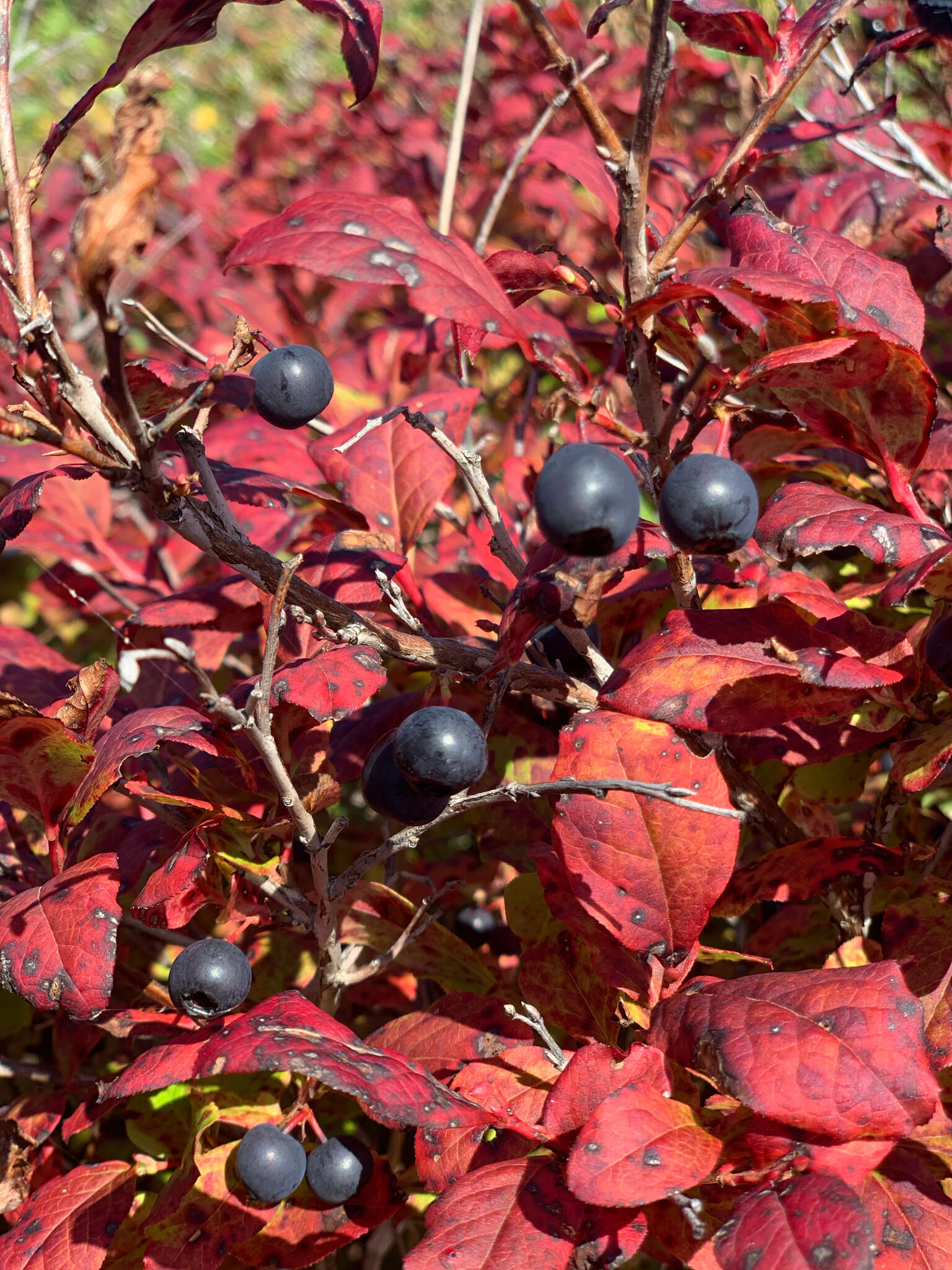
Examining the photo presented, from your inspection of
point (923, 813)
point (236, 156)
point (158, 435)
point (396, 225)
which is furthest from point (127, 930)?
point (236, 156)

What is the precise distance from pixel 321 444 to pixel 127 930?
0.68 meters

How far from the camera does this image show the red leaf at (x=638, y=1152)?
751 mm

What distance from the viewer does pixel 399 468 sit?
4.69 ft

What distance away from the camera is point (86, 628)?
2.34 metres

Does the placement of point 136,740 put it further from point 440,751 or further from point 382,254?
A: point 382,254

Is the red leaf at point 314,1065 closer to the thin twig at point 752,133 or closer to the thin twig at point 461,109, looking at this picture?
the thin twig at point 752,133

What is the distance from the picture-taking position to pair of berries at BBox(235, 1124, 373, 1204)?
3.27 feet

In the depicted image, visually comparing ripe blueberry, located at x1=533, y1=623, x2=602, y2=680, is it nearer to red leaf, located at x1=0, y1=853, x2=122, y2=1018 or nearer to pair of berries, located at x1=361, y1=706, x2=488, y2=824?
pair of berries, located at x1=361, y1=706, x2=488, y2=824

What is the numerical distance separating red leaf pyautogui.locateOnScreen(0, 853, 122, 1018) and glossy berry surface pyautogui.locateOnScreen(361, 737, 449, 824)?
25 centimetres

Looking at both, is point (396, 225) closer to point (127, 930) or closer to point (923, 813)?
point (127, 930)

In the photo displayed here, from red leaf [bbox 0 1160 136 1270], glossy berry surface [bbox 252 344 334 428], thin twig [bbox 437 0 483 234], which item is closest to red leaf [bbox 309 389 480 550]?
glossy berry surface [bbox 252 344 334 428]

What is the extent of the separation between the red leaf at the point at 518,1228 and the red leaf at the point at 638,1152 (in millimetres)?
89

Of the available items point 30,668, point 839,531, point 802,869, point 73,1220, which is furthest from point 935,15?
point 73,1220

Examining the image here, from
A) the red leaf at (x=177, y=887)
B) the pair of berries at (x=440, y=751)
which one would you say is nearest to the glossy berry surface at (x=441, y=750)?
the pair of berries at (x=440, y=751)
